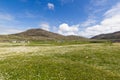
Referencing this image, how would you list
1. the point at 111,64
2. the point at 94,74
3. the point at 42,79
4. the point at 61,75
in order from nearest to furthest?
the point at 42,79 → the point at 61,75 → the point at 94,74 → the point at 111,64

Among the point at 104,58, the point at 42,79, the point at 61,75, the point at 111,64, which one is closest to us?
the point at 42,79

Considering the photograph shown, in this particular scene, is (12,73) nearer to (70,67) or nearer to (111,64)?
(70,67)

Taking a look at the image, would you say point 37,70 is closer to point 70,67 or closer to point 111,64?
point 70,67

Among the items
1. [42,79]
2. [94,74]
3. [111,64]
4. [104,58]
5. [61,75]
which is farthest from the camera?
[104,58]

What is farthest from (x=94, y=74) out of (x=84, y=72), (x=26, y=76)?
(x=26, y=76)

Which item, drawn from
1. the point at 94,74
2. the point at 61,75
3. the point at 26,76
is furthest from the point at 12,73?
the point at 94,74

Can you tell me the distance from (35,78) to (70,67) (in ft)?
22.1

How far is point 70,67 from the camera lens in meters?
22.5

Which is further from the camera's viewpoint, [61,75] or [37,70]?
[37,70]

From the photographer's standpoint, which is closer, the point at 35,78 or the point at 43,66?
the point at 35,78

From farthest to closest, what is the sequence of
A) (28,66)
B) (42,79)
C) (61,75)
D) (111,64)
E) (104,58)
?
1. (104,58)
2. (111,64)
3. (28,66)
4. (61,75)
5. (42,79)

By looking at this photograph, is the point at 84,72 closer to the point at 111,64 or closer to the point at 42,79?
the point at 42,79

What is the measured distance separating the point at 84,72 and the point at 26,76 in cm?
790

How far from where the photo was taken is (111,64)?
28.0 metres
